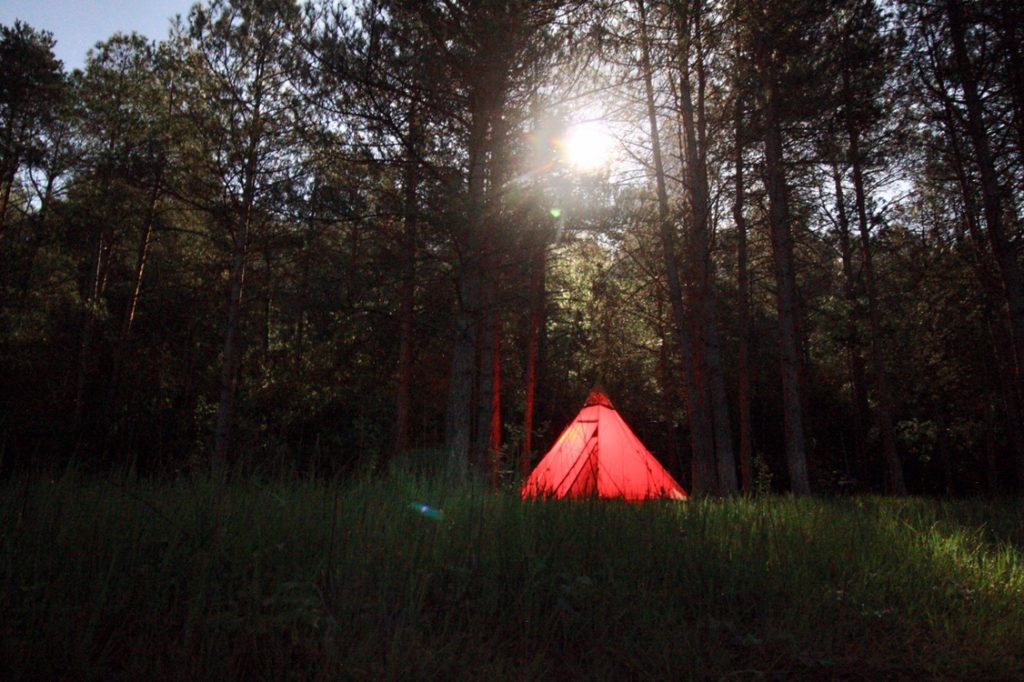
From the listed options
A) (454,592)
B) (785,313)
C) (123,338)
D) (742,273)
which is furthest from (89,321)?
(454,592)

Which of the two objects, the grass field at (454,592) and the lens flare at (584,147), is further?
the lens flare at (584,147)

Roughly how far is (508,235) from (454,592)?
7.23 meters

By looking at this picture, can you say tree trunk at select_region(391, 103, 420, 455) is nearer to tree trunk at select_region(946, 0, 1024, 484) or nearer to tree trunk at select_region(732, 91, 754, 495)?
tree trunk at select_region(732, 91, 754, 495)

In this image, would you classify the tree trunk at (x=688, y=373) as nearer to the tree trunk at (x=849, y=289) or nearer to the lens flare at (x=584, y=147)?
the lens flare at (x=584, y=147)

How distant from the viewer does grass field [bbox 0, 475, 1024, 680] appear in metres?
3.12

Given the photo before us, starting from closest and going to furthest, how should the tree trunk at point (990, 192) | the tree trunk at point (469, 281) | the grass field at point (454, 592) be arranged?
the grass field at point (454, 592) → the tree trunk at point (990, 192) → the tree trunk at point (469, 281)

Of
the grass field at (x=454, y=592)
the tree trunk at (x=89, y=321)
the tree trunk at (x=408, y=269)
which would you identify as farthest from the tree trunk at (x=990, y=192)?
the tree trunk at (x=89, y=321)

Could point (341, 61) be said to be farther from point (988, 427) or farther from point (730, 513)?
point (988, 427)

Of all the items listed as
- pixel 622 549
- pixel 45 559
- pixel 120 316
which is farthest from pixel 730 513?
pixel 120 316

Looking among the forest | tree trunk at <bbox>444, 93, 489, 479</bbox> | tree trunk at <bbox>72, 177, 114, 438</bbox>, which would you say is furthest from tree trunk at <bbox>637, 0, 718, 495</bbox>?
tree trunk at <bbox>72, 177, 114, 438</bbox>

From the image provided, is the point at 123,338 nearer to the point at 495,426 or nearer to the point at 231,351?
the point at 231,351

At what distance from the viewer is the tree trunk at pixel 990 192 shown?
360 inches

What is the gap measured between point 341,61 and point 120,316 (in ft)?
61.0

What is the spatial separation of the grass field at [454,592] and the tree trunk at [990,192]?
17.5ft
